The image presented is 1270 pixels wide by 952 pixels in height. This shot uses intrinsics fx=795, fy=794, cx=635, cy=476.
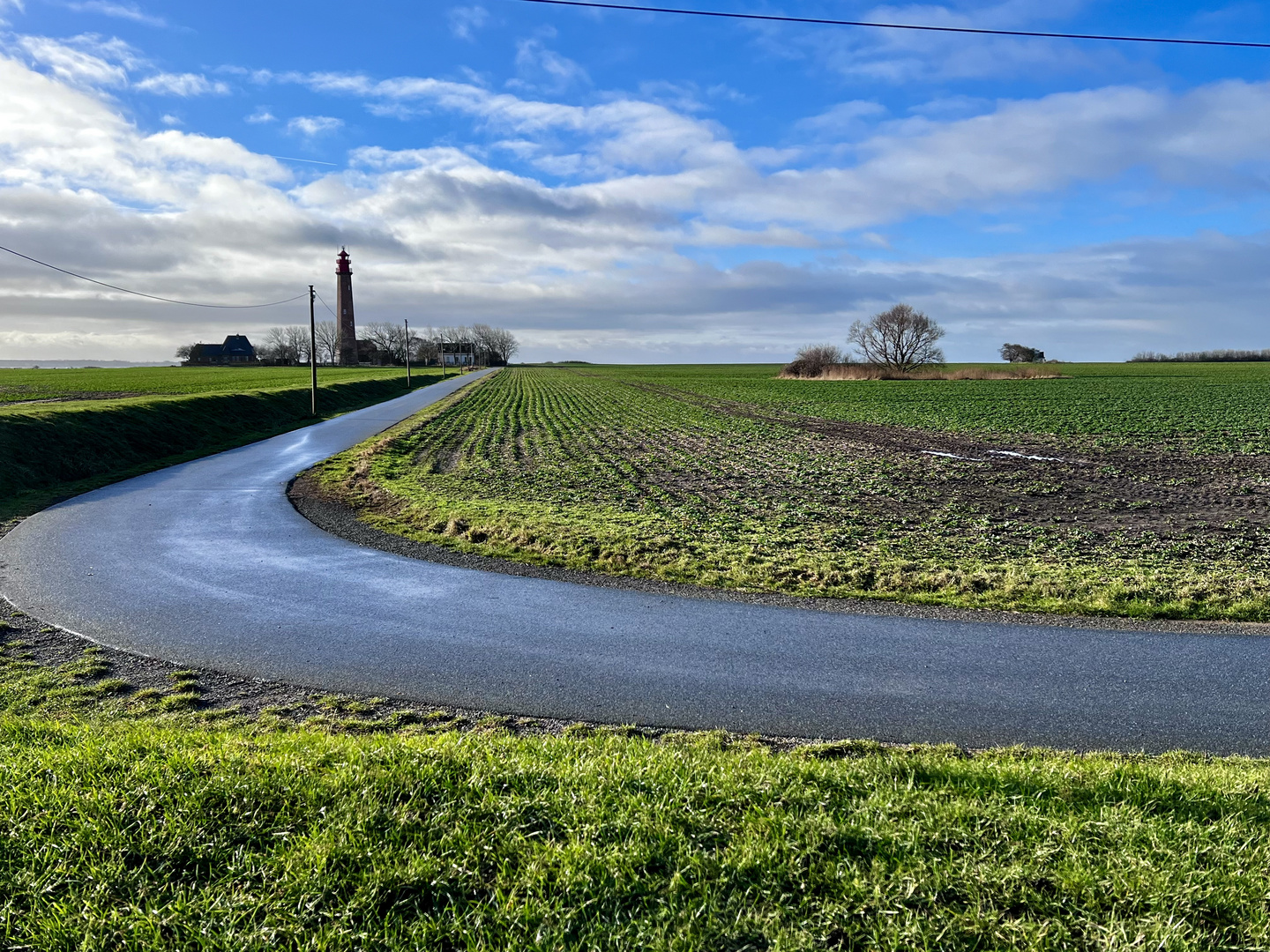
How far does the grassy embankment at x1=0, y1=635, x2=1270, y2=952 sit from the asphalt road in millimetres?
772

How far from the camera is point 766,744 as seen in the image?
4809mm

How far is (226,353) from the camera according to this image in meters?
132

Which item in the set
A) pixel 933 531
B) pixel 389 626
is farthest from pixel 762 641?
pixel 933 531

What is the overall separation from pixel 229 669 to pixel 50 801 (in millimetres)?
2615

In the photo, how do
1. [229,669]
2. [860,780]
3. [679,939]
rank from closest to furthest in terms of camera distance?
[679,939] → [860,780] → [229,669]

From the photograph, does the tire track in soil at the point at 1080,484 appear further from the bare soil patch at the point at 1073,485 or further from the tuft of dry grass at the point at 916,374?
the tuft of dry grass at the point at 916,374

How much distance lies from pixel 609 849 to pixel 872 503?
35.7 feet

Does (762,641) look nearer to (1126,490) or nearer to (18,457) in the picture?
(1126,490)

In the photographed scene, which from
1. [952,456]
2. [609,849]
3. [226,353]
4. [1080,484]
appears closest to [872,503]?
[1080,484]

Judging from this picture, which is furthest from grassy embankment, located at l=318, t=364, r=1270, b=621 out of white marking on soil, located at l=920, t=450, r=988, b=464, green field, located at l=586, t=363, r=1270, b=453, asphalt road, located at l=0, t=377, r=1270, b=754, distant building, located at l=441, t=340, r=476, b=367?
distant building, located at l=441, t=340, r=476, b=367

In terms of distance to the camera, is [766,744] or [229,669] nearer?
[766,744]

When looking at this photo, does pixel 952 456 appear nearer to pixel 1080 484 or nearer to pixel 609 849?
pixel 1080 484

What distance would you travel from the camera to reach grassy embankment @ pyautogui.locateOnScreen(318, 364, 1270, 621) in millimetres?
8508

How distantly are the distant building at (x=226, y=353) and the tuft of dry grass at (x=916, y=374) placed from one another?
3765 inches
